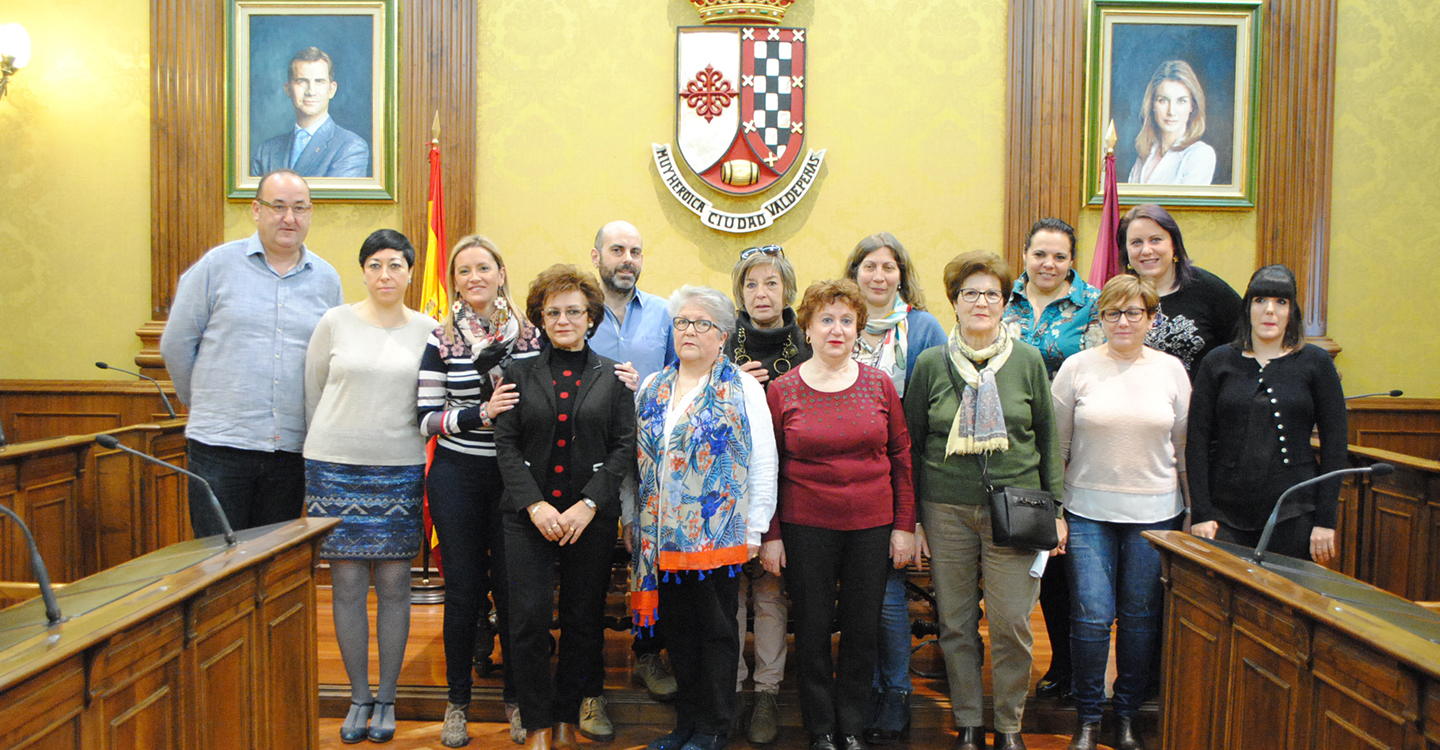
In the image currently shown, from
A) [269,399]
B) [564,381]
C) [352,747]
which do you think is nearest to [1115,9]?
[564,381]

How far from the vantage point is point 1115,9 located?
4.57 meters

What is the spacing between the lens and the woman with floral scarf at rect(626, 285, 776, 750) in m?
2.32

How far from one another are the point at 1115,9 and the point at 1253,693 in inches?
153

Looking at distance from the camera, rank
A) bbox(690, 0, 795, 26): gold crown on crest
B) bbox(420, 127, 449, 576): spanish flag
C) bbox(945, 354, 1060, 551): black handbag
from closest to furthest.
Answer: bbox(945, 354, 1060, 551): black handbag → bbox(420, 127, 449, 576): spanish flag → bbox(690, 0, 795, 26): gold crown on crest

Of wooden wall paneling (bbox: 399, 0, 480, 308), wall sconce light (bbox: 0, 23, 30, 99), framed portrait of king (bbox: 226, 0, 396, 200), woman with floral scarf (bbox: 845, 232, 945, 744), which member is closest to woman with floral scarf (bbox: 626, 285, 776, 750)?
woman with floral scarf (bbox: 845, 232, 945, 744)

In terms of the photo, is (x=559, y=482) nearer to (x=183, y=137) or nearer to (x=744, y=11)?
(x=744, y=11)

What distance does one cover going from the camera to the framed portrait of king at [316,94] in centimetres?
460

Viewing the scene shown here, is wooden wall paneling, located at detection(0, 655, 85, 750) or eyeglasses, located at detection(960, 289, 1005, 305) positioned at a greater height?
eyeglasses, located at detection(960, 289, 1005, 305)

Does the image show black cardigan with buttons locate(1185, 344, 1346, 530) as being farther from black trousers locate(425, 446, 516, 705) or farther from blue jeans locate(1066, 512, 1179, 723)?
black trousers locate(425, 446, 516, 705)

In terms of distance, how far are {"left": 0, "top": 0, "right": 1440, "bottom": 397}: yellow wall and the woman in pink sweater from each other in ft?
7.49

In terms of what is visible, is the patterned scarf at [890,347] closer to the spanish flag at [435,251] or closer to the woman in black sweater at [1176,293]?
the woman in black sweater at [1176,293]

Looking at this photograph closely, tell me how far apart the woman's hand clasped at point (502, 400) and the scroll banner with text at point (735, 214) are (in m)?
2.51

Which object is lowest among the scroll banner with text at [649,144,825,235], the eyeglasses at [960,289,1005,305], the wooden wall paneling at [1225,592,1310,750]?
the wooden wall paneling at [1225,592,1310,750]

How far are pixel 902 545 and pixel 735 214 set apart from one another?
104 inches
